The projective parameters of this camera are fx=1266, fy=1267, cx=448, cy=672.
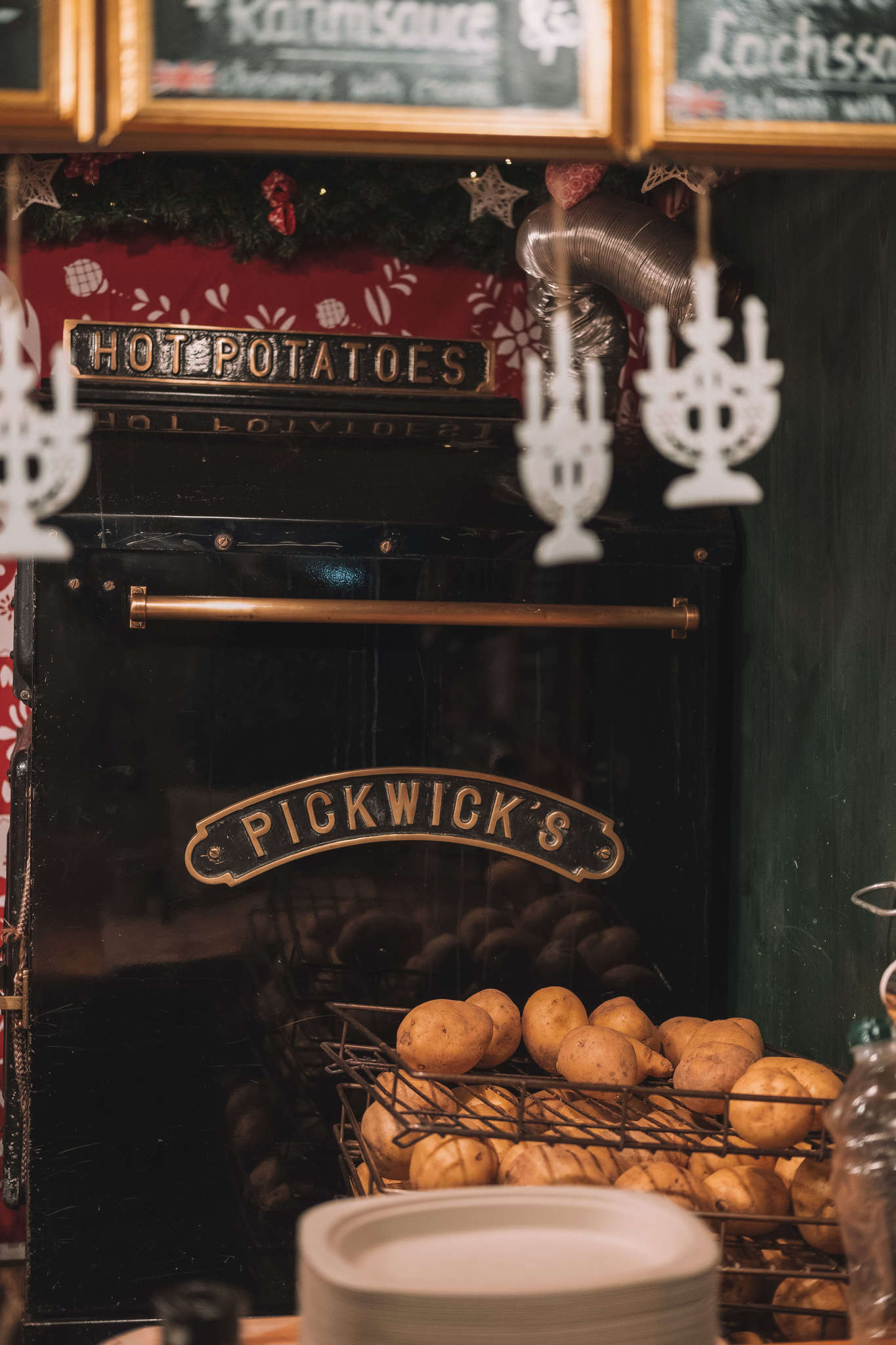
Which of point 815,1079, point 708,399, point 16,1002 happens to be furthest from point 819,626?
point 16,1002

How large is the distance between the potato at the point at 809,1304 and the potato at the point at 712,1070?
0.30 metres

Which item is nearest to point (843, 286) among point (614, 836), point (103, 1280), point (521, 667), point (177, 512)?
point (521, 667)

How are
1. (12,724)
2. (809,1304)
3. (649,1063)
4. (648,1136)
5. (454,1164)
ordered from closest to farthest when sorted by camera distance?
(809,1304) < (454,1164) < (648,1136) < (649,1063) < (12,724)

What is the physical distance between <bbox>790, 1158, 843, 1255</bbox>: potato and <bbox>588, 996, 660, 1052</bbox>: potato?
50 centimetres

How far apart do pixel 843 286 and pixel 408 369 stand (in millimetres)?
1162

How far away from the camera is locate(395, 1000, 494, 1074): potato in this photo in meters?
1.97

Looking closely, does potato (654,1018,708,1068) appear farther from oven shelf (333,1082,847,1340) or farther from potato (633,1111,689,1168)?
oven shelf (333,1082,847,1340)

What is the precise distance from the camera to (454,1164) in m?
1.68

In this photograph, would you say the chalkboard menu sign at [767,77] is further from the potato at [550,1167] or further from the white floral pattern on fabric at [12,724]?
the white floral pattern on fabric at [12,724]

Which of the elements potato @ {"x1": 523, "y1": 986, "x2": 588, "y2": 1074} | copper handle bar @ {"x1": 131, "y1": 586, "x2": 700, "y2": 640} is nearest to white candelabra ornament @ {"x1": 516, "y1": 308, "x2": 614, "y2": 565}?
copper handle bar @ {"x1": 131, "y1": 586, "x2": 700, "y2": 640}

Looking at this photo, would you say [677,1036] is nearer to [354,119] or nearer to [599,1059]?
[599,1059]

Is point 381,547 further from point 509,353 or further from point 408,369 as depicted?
point 509,353

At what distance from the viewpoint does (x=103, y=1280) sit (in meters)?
2.24

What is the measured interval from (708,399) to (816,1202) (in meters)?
1.05
